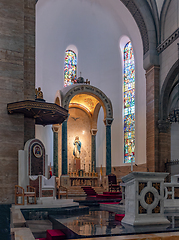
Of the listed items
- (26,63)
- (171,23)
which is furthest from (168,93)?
(26,63)

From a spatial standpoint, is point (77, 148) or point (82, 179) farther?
point (77, 148)

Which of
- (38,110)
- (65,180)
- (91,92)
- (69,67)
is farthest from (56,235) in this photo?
(69,67)

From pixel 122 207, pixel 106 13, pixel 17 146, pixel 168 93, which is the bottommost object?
pixel 122 207

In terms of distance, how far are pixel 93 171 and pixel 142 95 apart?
5.47 m

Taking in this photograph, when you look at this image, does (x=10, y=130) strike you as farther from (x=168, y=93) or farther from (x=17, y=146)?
(x=168, y=93)

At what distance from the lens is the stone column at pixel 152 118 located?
15.9m

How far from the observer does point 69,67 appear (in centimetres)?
2170

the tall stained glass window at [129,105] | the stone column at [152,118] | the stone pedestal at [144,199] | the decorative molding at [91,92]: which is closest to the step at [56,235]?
the stone pedestal at [144,199]

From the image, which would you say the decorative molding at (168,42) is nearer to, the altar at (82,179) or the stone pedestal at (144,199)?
the altar at (82,179)

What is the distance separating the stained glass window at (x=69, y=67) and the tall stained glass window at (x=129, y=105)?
12.5ft

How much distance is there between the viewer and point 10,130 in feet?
33.4

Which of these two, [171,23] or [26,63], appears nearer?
[26,63]

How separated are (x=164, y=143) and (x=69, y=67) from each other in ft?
30.9

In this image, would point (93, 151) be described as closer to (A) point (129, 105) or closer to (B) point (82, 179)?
(B) point (82, 179)
